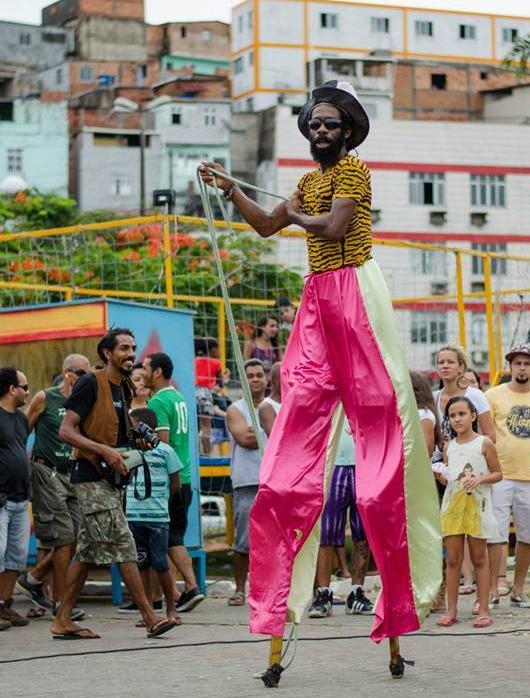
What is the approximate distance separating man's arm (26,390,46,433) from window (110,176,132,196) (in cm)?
6068

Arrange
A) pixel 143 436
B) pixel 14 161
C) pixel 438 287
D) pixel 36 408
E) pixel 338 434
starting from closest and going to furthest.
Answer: pixel 338 434 < pixel 143 436 < pixel 36 408 < pixel 438 287 < pixel 14 161

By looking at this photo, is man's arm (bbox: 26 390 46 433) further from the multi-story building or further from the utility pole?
the multi-story building

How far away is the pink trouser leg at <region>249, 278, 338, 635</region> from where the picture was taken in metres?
7.49

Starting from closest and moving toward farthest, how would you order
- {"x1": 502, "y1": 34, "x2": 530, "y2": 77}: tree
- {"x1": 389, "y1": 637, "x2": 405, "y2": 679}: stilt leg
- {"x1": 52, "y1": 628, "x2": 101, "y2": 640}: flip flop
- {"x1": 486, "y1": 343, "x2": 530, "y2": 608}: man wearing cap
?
{"x1": 389, "y1": 637, "x2": 405, "y2": 679}: stilt leg < {"x1": 52, "y1": 628, "x2": 101, "y2": 640}: flip flop < {"x1": 486, "y1": 343, "x2": 530, "y2": 608}: man wearing cap < {"x1": 502, "y1": 34, "x2": 530, "y2": 77}: tree

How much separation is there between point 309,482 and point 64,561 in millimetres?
4229

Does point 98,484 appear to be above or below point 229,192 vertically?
below

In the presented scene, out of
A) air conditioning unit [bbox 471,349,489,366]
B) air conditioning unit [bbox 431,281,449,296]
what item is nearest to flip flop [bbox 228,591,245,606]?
air conditioning unit [bbox 471,349,489,366]

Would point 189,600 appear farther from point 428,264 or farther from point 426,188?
point 426,188

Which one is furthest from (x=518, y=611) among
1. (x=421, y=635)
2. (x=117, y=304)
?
(x=117, y=304)

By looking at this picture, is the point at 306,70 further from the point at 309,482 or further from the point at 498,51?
the point at 309,482

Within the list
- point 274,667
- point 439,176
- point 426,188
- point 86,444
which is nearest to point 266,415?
point 86,444

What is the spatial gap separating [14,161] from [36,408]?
6202 centimetres

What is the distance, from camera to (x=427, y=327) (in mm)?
22094

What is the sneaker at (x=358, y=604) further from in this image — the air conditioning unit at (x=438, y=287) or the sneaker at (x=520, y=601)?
the air conditioning unit at (x=438, y=287)
